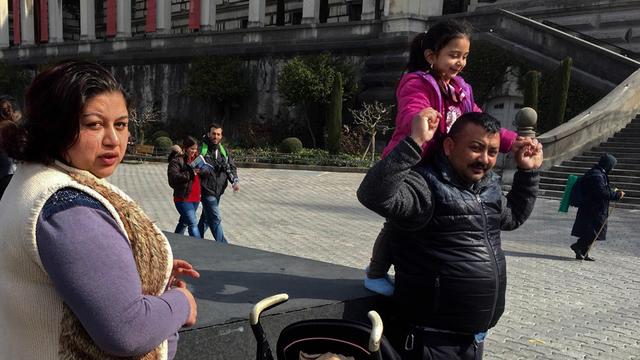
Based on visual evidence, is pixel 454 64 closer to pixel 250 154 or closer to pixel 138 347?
pixel 138 347

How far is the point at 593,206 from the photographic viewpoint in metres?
8.37

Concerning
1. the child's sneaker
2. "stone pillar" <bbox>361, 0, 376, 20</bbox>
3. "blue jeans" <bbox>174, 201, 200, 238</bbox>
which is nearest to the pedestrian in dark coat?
"blue jeans" <bbox>174, 201, 200, 238</bbox>

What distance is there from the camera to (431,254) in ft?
8.21

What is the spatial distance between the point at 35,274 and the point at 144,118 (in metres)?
29.5

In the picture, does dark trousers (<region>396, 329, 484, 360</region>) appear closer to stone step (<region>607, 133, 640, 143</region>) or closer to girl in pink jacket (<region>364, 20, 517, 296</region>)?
girl in pink jacket (<region>364, 20, 517, 296</region>)

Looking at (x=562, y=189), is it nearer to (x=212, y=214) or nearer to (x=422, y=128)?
(x=212, y=214)

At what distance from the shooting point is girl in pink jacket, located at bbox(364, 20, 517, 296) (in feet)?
9.34

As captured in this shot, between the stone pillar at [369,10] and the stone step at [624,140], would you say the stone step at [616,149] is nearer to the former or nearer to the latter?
the stone step at [624,140]

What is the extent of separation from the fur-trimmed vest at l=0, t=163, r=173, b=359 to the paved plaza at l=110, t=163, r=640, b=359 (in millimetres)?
3769

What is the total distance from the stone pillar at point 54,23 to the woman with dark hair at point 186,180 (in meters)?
36.9

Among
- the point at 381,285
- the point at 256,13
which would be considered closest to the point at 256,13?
the point at 256,13

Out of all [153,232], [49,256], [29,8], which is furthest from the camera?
[29,8]

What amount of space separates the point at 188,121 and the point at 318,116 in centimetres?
884

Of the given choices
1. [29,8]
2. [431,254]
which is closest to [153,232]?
[431,254]
